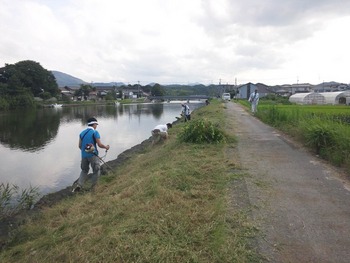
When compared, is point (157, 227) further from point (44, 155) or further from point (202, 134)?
point (44, 155)

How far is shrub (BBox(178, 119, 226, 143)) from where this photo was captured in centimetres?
1005

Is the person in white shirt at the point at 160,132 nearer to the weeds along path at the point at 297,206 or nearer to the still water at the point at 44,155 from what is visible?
the still water at the point at 44,155

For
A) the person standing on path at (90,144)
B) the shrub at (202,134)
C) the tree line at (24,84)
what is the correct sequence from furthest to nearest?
the tree line at (24,84) → the shrub at (202,134) → the person standing on path at (90,144)

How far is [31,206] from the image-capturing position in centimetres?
845

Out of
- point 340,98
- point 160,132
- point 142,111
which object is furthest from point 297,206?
point 142,111

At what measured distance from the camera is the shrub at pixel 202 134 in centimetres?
1005

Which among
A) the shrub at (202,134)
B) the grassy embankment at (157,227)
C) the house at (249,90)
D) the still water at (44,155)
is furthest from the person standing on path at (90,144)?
the house at (249,90)

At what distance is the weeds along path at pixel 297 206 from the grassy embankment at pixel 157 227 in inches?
12.0

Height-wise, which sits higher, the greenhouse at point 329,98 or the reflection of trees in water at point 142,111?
the greenhouse at point 329,98

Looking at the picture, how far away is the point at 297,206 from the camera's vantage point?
180 inches

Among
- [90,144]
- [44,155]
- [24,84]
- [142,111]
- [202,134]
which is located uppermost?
[24,84]

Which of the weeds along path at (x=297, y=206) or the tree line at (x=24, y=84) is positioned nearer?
the weeds along path at (x=297, y=206)

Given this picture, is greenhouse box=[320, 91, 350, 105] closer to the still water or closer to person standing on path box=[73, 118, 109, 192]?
the still water

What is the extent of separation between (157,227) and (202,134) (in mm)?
6545
